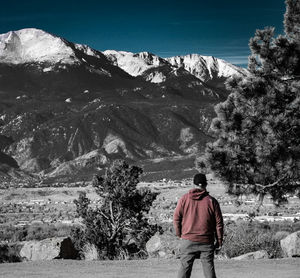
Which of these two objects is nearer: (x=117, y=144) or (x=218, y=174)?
(x=218, y=174)

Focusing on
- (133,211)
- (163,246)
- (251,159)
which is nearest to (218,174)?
(251,159)

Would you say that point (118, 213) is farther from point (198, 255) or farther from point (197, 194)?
point (197, 194)

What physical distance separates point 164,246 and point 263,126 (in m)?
5.14

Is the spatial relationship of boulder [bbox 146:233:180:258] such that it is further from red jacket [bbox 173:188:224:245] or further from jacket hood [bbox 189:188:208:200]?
jacket hood [bbox 189:188:208:200]

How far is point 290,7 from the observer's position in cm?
1739

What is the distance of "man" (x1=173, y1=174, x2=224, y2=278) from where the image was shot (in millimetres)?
8859

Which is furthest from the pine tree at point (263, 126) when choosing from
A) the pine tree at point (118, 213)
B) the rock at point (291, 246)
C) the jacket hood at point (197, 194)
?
the pine tree at point (118, 213)

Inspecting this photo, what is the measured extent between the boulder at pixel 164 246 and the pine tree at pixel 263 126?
2.54 m

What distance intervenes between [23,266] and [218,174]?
5738mm

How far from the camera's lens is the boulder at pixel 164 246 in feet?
57.0

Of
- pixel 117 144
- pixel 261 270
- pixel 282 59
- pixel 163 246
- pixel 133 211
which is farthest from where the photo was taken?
pixel 117 144

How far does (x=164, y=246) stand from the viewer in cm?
1764

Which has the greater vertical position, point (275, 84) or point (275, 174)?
point (275, 84)

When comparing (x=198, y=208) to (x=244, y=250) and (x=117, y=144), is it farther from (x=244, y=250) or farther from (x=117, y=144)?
(x=117, y=144)
